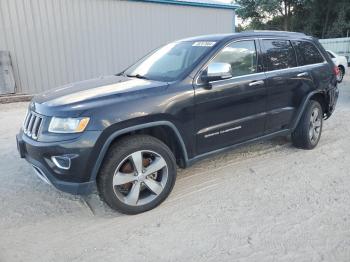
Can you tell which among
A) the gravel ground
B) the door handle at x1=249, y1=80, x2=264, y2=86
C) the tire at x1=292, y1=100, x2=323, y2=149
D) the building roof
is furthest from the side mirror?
the building roof

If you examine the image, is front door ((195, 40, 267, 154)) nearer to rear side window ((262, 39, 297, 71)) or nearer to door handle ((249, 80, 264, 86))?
door handle ((249, 80, 264, 86))

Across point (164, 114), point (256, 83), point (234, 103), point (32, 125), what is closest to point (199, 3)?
point (256, 83)

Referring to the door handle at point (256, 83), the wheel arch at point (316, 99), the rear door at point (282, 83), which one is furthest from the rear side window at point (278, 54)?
the wheel arch at point (316, 99)

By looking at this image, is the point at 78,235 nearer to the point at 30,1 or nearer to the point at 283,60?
the point at 283,60

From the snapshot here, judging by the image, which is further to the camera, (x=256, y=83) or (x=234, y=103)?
(x=256, y=83)

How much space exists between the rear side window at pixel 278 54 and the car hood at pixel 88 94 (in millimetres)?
1665

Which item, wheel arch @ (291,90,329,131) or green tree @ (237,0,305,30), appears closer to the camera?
wheel arch @ (291,90,329,131)

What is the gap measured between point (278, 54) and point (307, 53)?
0.75 metres

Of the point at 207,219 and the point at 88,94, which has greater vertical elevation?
the point at 88,94

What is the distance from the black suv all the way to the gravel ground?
339 mm

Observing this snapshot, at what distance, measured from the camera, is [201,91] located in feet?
11.7

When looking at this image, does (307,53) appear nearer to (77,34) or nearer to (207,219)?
(207,219)

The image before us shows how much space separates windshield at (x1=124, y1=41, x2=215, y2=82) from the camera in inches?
147

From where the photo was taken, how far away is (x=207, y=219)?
320 centimetres
